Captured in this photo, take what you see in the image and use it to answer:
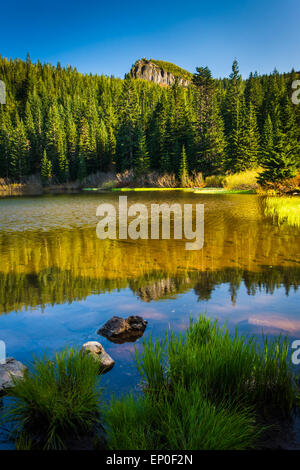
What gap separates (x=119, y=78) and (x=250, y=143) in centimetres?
11382

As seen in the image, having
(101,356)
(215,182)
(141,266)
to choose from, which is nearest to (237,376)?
(101,356)

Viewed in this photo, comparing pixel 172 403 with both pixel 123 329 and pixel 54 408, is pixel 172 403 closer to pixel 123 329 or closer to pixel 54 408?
pixel 54 408

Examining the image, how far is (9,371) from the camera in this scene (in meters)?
3.20

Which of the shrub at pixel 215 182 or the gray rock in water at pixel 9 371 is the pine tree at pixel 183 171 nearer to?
the shrub at pixel 215 182

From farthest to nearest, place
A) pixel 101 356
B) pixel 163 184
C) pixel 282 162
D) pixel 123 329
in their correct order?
1. pixel 163 184
2. pixel 282 162
3. pixel 123 329
4. pixel 101 356

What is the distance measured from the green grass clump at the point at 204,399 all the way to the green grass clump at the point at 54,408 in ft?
0.81

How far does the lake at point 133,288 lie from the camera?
4.68m

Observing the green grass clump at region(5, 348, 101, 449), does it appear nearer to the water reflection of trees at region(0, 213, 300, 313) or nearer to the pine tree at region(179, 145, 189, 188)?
the water reflection of trees at region(0, 213, 300, 313)

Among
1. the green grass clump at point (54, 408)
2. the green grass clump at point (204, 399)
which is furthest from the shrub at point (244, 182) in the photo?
the green grass clump at point (54, 408)

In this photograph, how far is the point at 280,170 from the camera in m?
27.7

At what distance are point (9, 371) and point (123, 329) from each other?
178cm

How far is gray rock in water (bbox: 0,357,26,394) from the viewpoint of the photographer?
330 cm

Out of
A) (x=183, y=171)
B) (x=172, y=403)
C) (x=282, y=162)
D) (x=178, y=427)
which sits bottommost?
(x=178, y=427)
